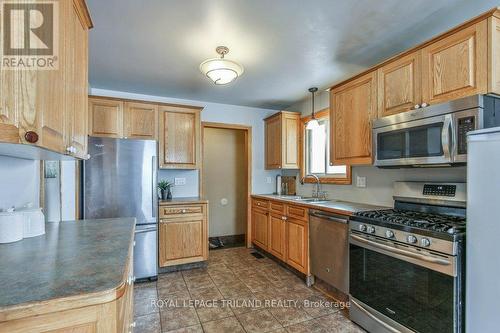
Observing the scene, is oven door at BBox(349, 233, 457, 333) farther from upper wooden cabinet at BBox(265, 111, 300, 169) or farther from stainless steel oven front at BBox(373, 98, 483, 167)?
upper wooden cabinet at BBox(265, 111, 300, 169)

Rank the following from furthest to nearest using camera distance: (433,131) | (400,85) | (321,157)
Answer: (321,157) → (400,85) → (433,131)

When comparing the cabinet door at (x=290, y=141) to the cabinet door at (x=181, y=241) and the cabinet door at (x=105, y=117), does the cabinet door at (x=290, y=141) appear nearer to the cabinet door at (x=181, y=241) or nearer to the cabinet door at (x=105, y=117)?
the cabinet door at (x=181, y=241)

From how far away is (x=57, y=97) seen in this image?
3.43 ft

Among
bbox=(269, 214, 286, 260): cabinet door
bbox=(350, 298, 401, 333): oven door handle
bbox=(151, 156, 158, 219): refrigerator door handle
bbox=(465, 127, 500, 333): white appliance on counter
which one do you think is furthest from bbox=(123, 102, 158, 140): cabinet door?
bbox=(465, 127, 500, 333): white appliance on counter

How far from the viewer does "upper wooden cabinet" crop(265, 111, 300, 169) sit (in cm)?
391

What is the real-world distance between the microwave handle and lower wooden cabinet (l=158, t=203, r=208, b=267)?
2.57 meters

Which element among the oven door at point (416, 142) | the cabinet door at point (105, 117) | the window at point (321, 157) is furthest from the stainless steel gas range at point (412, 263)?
the cabinet door at point (105, 117)

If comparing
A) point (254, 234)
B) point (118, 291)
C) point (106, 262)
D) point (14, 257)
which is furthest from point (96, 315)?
point (254, 234)

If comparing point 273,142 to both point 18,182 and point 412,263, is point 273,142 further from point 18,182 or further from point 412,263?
point 18,182

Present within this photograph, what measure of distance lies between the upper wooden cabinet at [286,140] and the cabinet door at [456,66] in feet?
7.10

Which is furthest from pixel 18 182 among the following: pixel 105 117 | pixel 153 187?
pixel 105 117

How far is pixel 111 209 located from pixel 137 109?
1.29 m

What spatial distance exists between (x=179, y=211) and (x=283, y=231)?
1363 millimetres

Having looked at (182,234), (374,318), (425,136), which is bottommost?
(374,318)
